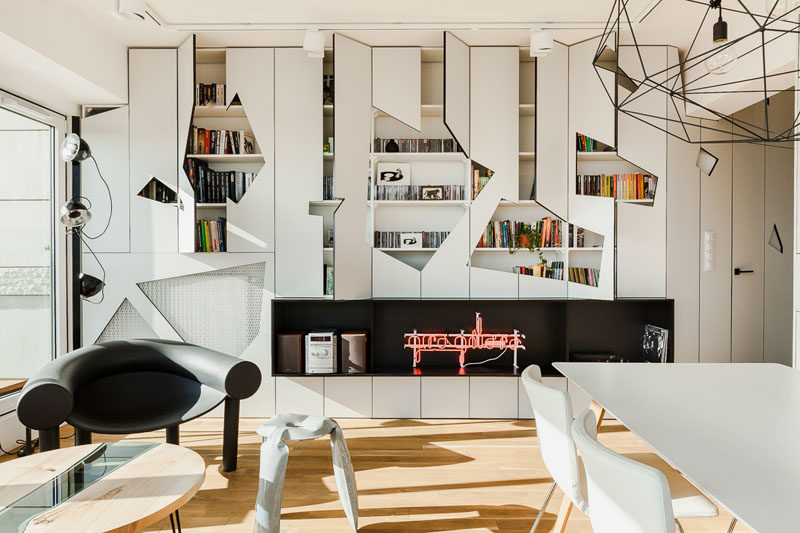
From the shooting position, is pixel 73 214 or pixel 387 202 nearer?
pixel 73 214

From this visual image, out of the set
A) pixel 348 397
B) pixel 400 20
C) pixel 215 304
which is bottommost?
pixel 348 397

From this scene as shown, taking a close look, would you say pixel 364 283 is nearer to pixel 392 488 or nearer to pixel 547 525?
pixel 392 488

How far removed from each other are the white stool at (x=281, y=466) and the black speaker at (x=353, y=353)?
148 cm

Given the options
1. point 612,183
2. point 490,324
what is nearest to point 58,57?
point 490,324

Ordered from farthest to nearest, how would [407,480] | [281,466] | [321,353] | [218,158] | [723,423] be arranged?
[218,158]
[321,353]
[407,480]
[281,466]
[723,423]

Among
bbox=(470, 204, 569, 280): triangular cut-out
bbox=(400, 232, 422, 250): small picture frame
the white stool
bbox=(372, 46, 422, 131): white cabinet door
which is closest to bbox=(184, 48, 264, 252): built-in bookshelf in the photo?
bbox=(372, 46, 422, 131): white cabinet door

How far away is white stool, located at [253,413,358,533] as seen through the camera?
236 centimetres

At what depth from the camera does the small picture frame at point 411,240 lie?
4.46 m

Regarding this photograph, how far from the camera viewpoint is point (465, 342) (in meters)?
4.52

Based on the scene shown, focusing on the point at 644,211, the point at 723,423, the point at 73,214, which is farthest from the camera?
the point at 644,211

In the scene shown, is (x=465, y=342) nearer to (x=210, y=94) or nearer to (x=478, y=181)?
(x=478, y=181)

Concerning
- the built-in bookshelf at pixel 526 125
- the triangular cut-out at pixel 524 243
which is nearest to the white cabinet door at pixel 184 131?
the triangular cut-out at pixel 524 243

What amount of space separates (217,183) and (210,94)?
74 centimetres

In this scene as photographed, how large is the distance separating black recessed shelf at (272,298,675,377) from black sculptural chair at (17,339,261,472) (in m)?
1.22
